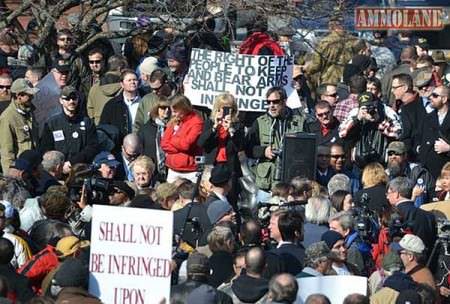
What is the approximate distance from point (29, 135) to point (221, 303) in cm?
614

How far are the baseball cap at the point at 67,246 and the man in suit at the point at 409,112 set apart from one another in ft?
18.8

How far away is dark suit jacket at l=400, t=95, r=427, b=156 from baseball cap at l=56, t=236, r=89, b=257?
582 cm

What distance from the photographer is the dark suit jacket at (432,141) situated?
1905cm

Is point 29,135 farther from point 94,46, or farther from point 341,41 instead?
point 341,41

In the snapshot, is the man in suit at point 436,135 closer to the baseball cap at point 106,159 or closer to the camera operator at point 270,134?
the camera operator at point 270,134

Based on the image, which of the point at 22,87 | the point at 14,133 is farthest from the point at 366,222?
the point at 14,133

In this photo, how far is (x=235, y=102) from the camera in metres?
18.2

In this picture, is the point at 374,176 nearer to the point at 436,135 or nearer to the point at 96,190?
the point at 436,135

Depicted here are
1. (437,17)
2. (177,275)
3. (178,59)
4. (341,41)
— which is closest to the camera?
(177,275)

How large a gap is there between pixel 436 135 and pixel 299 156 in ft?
6.41

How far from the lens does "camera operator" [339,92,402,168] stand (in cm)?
1875

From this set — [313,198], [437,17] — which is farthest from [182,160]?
[437,17]

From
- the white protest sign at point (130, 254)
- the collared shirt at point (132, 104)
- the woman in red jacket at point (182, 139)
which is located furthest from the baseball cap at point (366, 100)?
the white protest sign at point (130, 254)

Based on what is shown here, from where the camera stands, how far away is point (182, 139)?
1816cm
